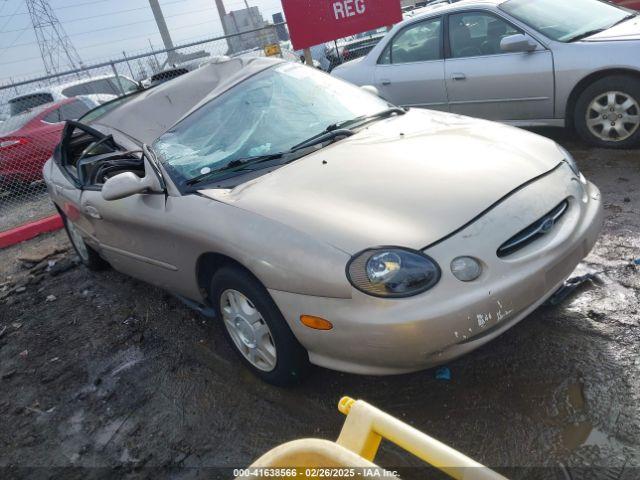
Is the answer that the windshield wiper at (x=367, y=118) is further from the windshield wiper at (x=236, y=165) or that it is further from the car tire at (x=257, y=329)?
the car tire at (x=257, y=329)

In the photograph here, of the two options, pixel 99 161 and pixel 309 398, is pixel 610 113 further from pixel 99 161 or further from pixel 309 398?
pixel 99 161

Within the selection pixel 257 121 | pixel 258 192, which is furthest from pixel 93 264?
pixel 258 192

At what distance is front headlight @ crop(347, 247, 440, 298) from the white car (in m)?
7.94

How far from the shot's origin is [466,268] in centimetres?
213

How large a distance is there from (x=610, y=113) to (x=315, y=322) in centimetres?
388

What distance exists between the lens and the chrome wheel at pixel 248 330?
2.60m

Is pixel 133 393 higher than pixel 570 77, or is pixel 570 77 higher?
pixel 570 77

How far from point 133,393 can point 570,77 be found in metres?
4.38

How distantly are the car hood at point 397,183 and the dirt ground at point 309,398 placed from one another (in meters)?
0.78

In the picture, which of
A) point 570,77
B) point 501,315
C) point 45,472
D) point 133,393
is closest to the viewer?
point 501,315

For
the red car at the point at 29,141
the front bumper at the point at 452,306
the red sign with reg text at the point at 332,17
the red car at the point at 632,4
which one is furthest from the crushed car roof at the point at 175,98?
the red car at the point at 632,4

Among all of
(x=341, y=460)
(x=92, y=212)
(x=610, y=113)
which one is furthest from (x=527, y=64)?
(x=341, y=460)

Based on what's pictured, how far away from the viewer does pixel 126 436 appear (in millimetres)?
2697

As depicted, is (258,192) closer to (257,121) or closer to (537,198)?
(257,121)
